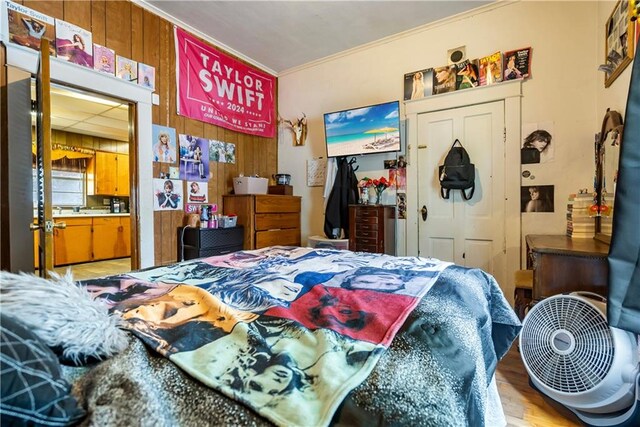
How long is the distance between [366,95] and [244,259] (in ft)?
9.23

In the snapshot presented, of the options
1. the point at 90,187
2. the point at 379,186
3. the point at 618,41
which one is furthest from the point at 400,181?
the point at 90,187

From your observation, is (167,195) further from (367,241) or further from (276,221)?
(367,241)

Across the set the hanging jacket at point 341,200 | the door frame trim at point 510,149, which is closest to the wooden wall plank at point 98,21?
the hanging jacket at point 341,200

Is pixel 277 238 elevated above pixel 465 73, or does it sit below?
below

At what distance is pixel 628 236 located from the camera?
3.72 ft

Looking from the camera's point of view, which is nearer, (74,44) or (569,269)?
(569,269)

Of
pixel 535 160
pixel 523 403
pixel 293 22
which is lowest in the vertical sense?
pixel 523 403

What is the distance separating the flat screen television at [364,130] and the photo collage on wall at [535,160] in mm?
1177

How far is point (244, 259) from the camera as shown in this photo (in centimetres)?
168

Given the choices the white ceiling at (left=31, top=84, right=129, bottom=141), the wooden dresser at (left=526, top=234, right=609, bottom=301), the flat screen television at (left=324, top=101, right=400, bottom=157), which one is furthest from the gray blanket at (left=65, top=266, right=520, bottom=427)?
the white ceiling at (left=31, top=84, right=129, bottom=141)

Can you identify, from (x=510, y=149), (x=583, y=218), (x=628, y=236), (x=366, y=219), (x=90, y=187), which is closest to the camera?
(x=628, y=236)

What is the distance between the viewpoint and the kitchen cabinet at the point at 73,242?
16.2ft

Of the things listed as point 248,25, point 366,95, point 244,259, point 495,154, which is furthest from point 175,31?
point 495,154

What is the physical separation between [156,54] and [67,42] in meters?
0.75
